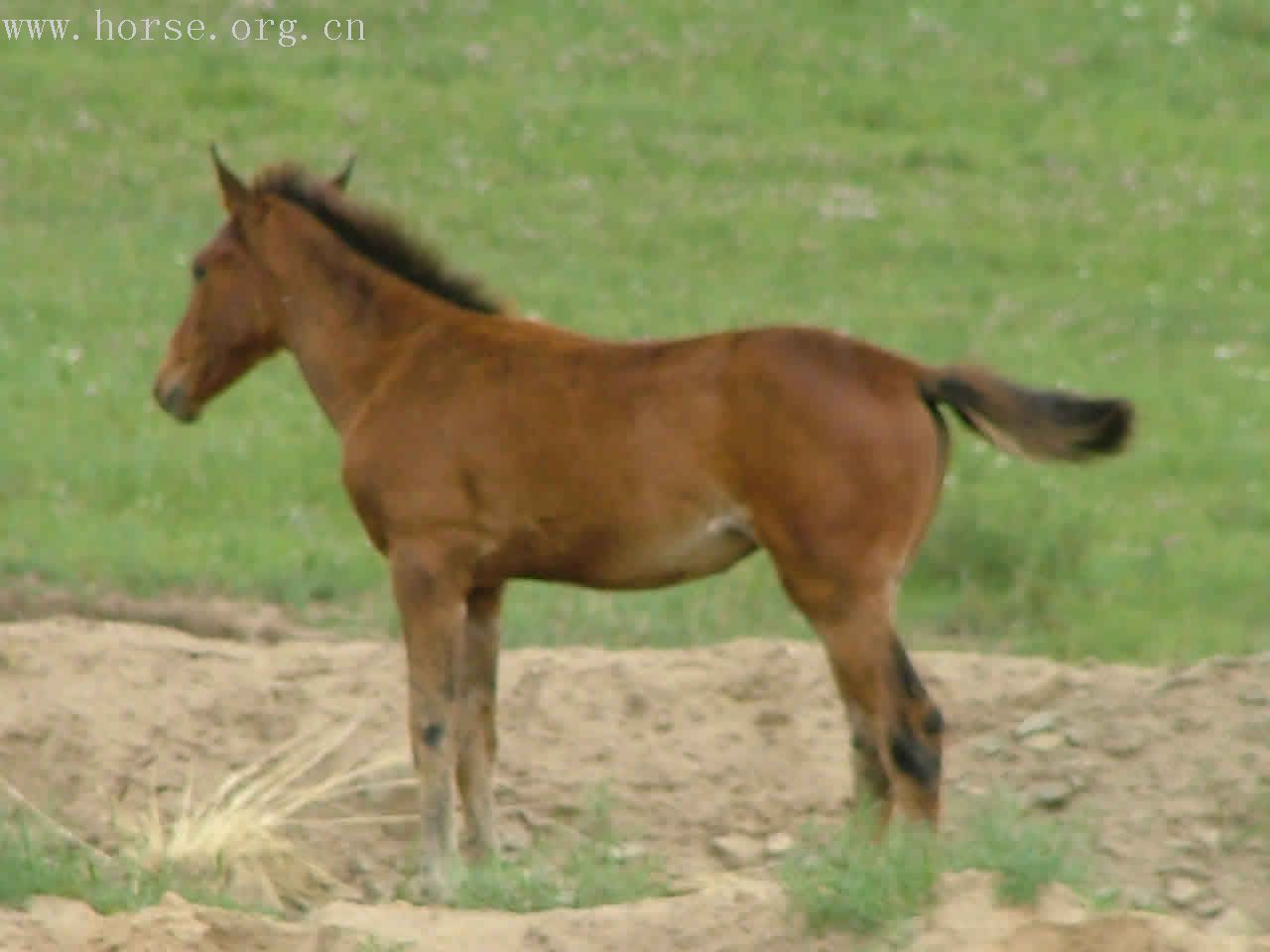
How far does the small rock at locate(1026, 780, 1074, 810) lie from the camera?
8039 millimetres

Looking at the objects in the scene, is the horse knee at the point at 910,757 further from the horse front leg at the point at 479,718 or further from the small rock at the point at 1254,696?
the small rock at the point at 1254,696

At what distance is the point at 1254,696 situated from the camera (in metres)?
8.26

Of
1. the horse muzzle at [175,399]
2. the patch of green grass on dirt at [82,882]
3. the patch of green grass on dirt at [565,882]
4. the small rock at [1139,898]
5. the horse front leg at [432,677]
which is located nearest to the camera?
the patch of green grass on dirt at [82,882]

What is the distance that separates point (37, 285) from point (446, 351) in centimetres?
674

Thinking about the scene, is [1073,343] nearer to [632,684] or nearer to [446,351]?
[632,684]

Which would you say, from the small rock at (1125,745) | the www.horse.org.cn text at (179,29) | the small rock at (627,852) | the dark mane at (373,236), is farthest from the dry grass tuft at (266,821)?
the www.horse.org.cn text at (179,29)

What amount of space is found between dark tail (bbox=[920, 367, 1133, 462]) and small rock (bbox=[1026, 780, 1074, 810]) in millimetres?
1303

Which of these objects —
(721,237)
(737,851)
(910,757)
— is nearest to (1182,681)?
(737,851)

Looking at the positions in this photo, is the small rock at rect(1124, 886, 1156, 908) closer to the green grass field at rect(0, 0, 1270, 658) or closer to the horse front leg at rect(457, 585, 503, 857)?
the horse front leg at rect(457, 585, 503, 857)

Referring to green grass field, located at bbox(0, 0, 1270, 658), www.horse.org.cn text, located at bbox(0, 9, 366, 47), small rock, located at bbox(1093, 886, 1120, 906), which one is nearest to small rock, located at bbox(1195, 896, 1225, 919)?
small rock, located at bbox(1093, 886, 1120, 906)

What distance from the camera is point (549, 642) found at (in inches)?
385

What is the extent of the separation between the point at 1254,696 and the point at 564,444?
237 cm

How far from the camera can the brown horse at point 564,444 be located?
7.06m

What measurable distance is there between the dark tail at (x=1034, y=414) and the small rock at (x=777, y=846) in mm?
1435
